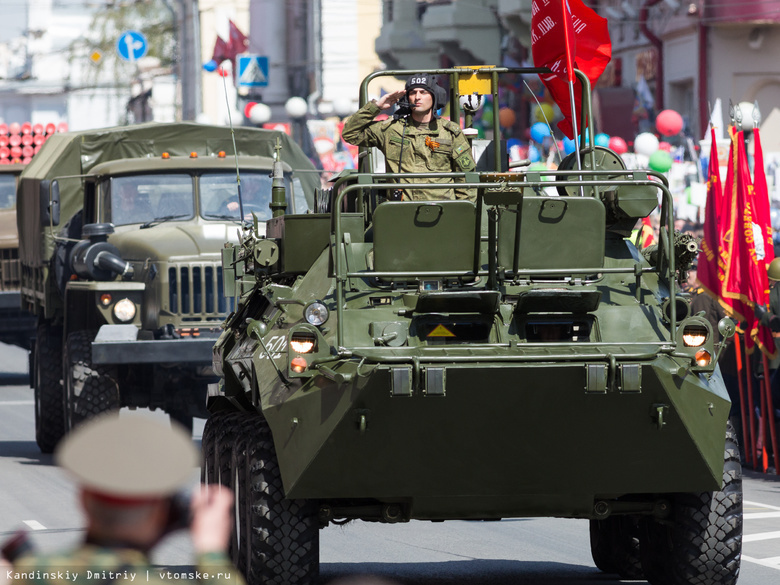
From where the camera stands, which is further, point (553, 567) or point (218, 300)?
point (218, 300)

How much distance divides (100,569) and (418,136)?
6139 millimetres

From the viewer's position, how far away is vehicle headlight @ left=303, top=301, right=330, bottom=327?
8250mm

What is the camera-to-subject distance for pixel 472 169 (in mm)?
9578

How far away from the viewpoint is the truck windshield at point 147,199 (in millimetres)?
15797

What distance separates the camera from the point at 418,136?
9594 millimetres

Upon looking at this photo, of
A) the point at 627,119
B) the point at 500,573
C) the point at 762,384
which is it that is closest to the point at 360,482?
the point at 500,573

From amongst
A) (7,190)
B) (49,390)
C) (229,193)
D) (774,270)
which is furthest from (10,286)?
(774,270)

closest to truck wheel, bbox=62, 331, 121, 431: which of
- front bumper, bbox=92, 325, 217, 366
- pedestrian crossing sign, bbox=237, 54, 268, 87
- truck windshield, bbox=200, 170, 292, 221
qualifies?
front bumper, bbox=92, 325, 217, 366

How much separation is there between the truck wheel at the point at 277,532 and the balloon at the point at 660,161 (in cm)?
1443

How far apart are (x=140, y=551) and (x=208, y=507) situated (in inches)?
7.4

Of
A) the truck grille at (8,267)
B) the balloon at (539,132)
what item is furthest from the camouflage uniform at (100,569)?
the balloon at (539,132)

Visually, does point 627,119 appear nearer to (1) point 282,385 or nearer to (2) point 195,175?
(2) point 195,175

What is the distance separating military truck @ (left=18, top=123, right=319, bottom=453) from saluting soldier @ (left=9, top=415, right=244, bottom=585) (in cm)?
1054

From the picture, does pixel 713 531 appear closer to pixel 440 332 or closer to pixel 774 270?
pixel 440 332
